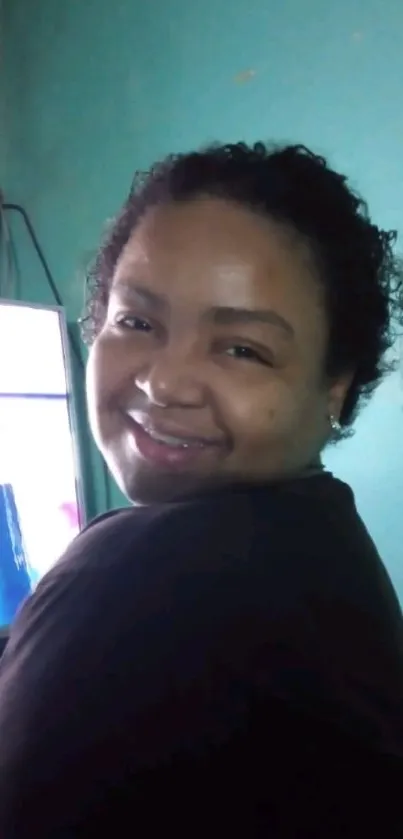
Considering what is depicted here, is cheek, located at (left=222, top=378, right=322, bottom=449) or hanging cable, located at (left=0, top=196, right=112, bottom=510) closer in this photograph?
cheek, located at (left=222, top=378, right=322, bottom=449)

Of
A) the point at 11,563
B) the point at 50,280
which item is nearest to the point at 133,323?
the point at 11,563

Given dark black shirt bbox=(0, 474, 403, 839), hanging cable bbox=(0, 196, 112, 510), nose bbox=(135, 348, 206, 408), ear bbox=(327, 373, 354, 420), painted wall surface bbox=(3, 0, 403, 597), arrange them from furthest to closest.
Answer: hanging cable bbox=(0, 196, 112, 510)
painted wall surface bbox=(3, 0, 403, 597)
ear bbox=(327, 373, 354, 420)
nose bbox=(135, 348, 206, 408)
dark black shirt bbox=(0, 474, 403, 839)

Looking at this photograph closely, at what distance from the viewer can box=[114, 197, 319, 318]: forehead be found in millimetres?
582

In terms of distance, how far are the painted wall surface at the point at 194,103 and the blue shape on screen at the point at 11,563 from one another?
25 centimetres

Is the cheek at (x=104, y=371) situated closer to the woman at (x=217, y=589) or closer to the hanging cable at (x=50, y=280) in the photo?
the woman at (x=217, y=589)

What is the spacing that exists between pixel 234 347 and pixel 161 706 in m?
0.25

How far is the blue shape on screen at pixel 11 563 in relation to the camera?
1.26 meters

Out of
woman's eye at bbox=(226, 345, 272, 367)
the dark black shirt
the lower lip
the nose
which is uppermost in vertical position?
woman's eye at bbox=(226, 345, 272, 367)

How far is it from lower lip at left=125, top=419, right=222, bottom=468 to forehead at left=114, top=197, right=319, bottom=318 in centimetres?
10

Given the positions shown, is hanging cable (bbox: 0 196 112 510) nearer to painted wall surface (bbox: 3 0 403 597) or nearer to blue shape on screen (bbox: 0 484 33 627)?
painted wall surface (bbox: 3 0 403 597)

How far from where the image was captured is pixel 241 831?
0.42 meters

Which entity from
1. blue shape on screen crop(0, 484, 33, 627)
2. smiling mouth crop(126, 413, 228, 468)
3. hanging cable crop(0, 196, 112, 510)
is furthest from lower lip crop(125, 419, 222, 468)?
hanging cable crop(0, 196, 112, 510)

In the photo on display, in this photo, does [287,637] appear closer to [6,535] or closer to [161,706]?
[161,706]

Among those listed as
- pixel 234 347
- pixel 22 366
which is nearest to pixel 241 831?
pixel 234 347
